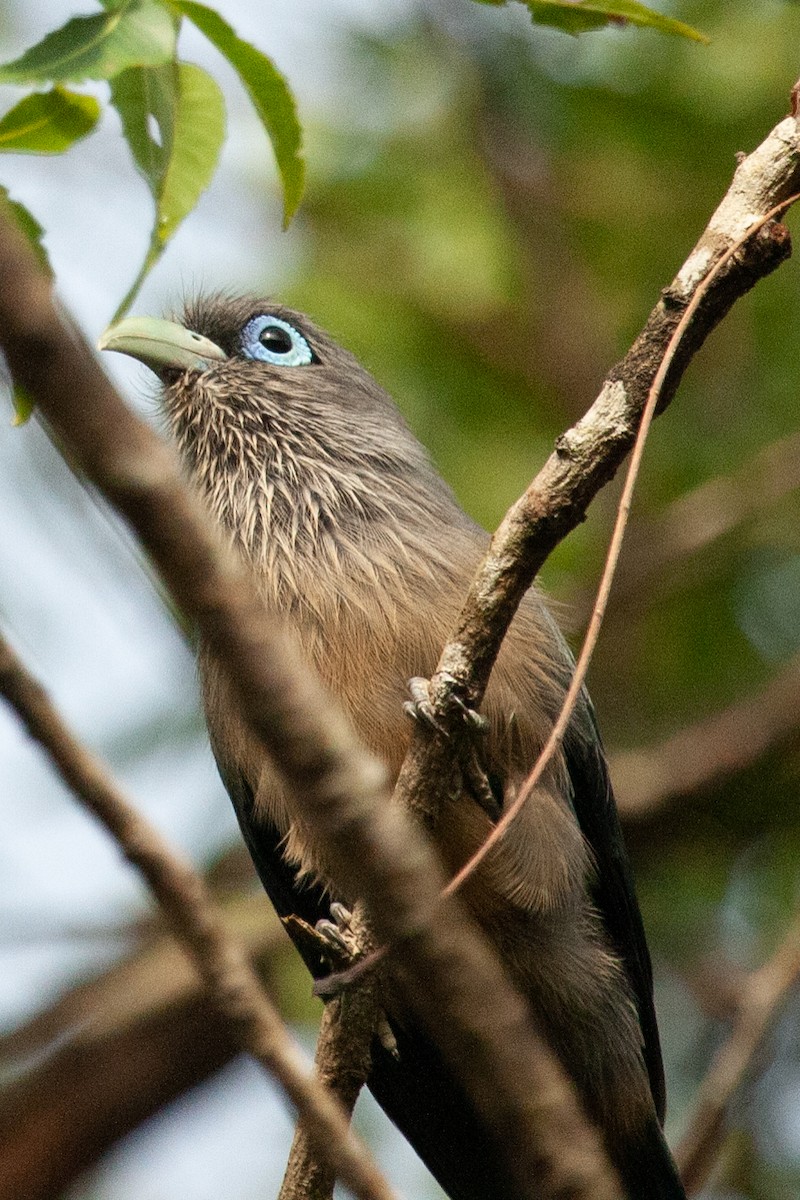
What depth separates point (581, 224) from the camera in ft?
25.7

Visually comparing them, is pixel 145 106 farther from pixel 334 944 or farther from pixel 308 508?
pixel 334 944

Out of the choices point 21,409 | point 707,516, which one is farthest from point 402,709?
point 707,516

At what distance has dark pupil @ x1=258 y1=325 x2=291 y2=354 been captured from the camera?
5426 mm

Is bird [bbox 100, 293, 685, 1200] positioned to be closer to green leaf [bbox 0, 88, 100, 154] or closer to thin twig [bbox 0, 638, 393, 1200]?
green leaf [bbox 0, 88, 100, 154]

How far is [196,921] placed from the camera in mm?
2320

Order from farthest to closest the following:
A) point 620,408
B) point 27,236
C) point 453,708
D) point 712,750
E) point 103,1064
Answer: point 712,750, point 103,1064, point 453,708, point 620,408, point 27,236

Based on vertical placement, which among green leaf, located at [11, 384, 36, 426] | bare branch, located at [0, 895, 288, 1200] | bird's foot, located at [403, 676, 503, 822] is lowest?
bird's foot, located at [403, 676, 503, 822]

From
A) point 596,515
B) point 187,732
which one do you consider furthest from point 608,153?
point 187,732

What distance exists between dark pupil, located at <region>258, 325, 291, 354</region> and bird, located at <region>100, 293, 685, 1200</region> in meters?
0.01

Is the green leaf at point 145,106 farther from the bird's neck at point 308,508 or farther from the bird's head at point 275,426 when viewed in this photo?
the bird's neck at point 308,508

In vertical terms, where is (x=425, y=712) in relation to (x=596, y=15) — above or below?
below

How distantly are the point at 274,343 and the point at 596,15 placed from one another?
2230mm

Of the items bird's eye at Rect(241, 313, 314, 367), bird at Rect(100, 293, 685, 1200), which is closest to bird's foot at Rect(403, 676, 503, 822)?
bird at Rect(100, 293, 685, 1200)

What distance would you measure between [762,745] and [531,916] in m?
2.84
